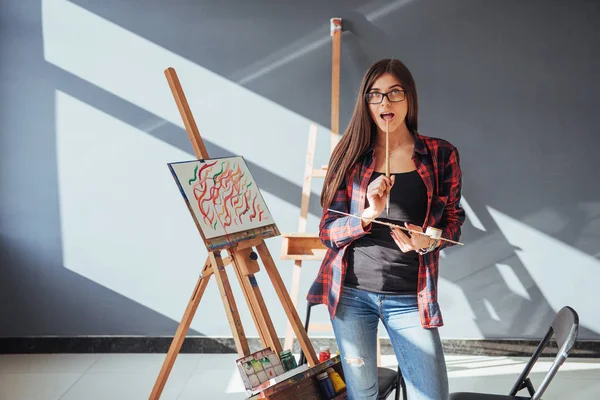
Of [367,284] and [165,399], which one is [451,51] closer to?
[367,284]

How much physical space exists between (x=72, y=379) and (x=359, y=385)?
2179 mm

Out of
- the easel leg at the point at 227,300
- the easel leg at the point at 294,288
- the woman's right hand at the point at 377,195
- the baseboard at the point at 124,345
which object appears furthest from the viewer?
the baseboard at the point at 124,345

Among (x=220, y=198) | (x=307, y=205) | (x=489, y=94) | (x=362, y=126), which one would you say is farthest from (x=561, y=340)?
(x=489, y=94)

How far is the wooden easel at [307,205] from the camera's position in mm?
3354

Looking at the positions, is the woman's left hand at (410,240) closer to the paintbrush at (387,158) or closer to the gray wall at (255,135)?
the paintbrush at (387,158)

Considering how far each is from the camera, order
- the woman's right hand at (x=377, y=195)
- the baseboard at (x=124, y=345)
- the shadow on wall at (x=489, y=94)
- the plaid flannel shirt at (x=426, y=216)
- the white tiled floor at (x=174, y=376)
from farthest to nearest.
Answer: the baseboard at (x=124, y=345)
the shadow on wall at (x=489, y=94)
the white tiled floor at (x=174, y=376)
the plaid flannel shirt at (x=426, y=216)
the woman's right hand at (x=377, y=195)

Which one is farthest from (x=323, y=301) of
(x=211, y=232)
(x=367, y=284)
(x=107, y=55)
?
(x=107, y=55)

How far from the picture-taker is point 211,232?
242 centimetres

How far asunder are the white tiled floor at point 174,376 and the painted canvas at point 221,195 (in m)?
1.17

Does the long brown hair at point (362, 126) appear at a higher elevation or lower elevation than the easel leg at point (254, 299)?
higher

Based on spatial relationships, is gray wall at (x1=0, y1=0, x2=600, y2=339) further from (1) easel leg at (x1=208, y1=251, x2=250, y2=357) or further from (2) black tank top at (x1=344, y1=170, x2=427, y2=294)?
(2) black tank top at (x1=344, y1=170, x2=427, y2=294)

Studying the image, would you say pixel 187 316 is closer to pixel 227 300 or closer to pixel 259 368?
pixel 227 300

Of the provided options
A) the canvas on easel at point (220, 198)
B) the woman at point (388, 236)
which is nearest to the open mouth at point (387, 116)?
the woman at point (388, 236)

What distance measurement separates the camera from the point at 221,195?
2527 millimetres
